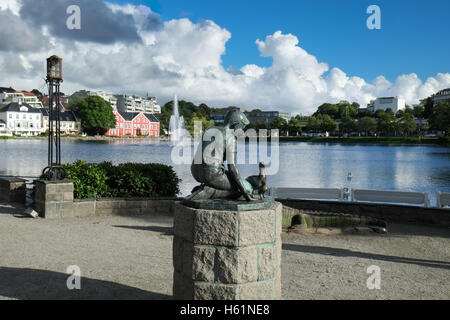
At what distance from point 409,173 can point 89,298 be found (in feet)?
116

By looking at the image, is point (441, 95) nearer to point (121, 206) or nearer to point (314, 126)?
point (314, 126)

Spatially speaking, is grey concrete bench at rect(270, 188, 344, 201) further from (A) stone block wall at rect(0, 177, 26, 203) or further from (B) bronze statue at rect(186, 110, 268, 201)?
(B) bronze statue at rect(186, 110, 268, 201)

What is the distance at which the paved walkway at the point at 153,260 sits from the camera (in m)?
5.84

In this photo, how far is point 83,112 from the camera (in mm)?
107938

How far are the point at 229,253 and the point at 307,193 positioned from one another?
9.42m

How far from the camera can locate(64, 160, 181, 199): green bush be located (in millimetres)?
11562

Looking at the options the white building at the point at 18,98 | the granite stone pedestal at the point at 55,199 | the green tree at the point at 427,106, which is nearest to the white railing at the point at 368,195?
the granite stone pedestal at the point at 55,199

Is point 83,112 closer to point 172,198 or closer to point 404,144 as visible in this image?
point 404,144

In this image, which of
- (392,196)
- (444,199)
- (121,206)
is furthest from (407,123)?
(121,206)

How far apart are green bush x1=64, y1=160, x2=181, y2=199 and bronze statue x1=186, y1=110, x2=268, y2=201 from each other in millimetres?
7485

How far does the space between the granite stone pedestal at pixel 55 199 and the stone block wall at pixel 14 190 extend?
234 centimetres
